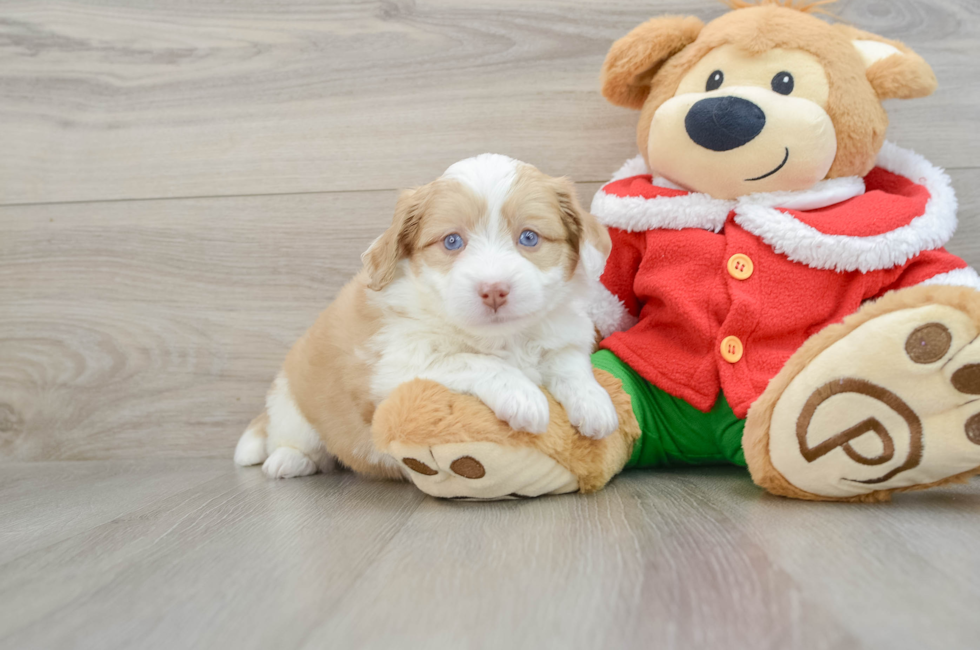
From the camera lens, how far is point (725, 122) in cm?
136

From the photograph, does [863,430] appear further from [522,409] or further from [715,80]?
[715,80]

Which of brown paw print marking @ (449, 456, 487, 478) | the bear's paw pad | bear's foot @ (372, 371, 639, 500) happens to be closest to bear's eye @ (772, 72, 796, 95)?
the bear's paw pad

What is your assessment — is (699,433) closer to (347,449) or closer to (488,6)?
(347,449)

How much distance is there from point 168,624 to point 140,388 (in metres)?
1.40

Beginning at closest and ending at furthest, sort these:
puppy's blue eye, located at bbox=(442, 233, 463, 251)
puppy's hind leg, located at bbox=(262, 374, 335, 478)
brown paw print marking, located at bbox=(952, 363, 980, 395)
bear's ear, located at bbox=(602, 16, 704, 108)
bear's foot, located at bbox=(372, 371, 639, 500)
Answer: brown paw print marking, located at bbox=(952, 363, 980, 395)
bear's foot, located at bbox=(372, 371, 639, 500)
puppy's blue eye, located at bbox=(442, 233, 463, 251)
bear's ear, located at bbox=(602, 16, 704, 108)
puppy's hind leg, located at bbox=(262, 374, 335, 478)

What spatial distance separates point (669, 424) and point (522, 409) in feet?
1.49

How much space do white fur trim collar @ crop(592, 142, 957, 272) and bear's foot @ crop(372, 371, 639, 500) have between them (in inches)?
20.0

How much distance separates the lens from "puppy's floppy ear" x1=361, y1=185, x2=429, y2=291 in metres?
1.32

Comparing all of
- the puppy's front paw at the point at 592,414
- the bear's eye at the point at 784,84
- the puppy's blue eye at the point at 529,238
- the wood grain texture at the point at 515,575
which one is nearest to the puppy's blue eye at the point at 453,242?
the puppy's blue eye at the point at 529,238

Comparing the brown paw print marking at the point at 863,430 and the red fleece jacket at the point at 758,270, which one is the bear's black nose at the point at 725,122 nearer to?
the red fleece jacket at the point at 758,270

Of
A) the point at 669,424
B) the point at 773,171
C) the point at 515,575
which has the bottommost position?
the point at 669,424

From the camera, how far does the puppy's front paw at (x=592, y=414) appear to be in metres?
1.22

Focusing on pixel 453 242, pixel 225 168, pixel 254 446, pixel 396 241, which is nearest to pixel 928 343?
pixel 453 242

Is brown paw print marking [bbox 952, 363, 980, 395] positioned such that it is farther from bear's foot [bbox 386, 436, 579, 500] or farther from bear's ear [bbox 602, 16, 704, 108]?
bear's ear [bbox 602, 16, 704, 108]
